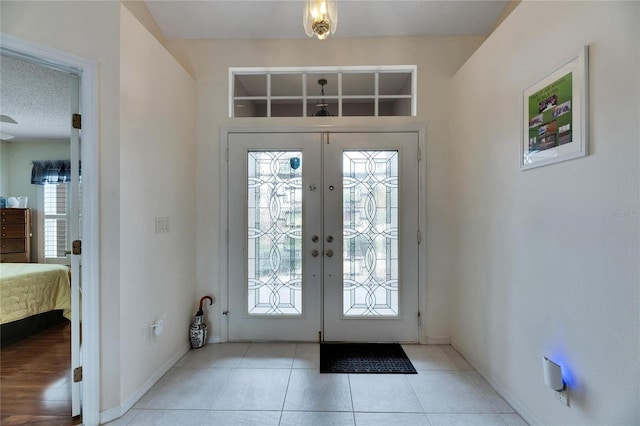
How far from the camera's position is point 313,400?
1.96 m

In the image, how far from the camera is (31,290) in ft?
9.78

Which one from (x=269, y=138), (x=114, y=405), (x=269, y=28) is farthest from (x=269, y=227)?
(x=269, y=28)

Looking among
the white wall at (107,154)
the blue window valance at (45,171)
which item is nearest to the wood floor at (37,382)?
the white wall at (107,154)

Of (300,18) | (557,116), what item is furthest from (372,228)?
(300,18)

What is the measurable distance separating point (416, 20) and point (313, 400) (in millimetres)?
3251

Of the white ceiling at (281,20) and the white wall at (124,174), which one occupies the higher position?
the white ceiling at (281,20)

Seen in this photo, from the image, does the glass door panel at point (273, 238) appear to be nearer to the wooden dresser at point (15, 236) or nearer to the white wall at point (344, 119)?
the white wall at point (344, 119)

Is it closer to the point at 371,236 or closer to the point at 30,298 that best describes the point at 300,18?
the point at 371,236

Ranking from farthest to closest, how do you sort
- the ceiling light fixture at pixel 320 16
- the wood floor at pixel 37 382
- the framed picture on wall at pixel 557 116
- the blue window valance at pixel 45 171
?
the blue window valance at pixel 45 171 → the wood floor at pixel 37 382 → the ceiling light fixture at pixel 320 16 → the framed picture on wall at pixel 557 116

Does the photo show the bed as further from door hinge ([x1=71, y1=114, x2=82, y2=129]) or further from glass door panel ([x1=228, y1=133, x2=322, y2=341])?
door hinge ([x1=71, y1=114, x2=82, y2=129])

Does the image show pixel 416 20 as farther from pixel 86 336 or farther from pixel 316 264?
pixel 86 336

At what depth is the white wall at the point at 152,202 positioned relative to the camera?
1.89m

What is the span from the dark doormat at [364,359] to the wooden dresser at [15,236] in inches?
183

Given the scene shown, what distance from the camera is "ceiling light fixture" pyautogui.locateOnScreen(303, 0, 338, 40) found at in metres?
1.56
